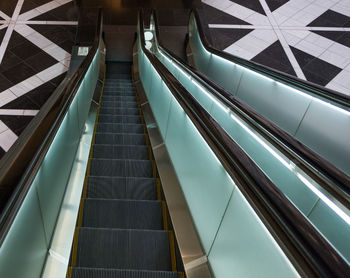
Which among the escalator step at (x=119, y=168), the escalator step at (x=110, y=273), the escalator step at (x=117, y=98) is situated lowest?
the escalator step at (x=117, y=98)

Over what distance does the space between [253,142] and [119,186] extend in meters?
1.28

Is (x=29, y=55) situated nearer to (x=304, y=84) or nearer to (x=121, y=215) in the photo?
(x=121, y=215)

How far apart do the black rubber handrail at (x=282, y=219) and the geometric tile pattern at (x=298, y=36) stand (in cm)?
556

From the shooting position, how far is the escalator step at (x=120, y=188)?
8.71 feet

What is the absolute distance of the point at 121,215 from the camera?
2381 millimetres

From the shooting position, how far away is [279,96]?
3496mm

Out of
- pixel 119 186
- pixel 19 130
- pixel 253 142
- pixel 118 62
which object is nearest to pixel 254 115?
pixel 253 142

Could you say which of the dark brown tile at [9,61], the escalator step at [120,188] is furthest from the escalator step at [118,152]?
the dark brown tile at [9,61]

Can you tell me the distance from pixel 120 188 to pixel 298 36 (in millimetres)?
6751

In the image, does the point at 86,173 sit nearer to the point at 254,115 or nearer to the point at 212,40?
the point at 254,115

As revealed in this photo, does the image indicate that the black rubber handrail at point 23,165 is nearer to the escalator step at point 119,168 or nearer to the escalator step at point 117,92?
the escalator step at point 119,168

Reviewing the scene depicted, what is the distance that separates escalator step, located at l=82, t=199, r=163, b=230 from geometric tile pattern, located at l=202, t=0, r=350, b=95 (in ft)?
17.4

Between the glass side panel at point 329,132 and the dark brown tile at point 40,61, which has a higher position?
the glass side panel at point 329,132

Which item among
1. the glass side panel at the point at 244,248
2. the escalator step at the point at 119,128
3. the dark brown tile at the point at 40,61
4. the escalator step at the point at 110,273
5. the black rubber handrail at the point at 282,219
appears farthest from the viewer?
the dark brown tile at the point at 40,61
